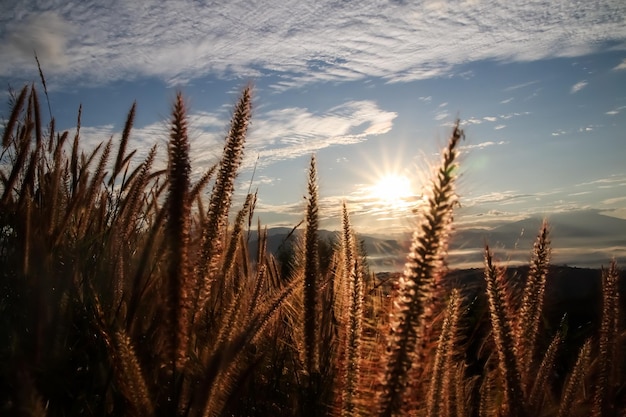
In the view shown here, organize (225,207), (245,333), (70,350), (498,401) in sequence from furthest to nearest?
(70,350) < (498,401) < (225,207) < (245,333)

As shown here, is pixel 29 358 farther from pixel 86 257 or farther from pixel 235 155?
pixel 86 257

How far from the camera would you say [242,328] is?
6.14 ft

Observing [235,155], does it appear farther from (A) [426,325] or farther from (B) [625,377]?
(B) [625,377]

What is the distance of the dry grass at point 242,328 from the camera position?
133 cm

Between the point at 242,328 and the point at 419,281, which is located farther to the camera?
the point at 242,328

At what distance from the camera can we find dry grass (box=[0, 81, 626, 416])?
4.38ft

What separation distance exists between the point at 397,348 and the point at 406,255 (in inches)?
8.3

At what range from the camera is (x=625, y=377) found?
321cm

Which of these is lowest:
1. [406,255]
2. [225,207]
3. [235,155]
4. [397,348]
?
[397,348]

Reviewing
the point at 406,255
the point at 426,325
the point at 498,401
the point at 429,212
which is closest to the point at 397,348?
the point at 426,325

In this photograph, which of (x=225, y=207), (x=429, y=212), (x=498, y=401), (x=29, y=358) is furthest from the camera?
(x=498, y=401)

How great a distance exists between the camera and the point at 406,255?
4.38ft

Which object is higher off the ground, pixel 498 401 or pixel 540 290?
pixel 540 290

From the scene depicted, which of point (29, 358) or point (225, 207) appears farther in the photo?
point (29, 358)
